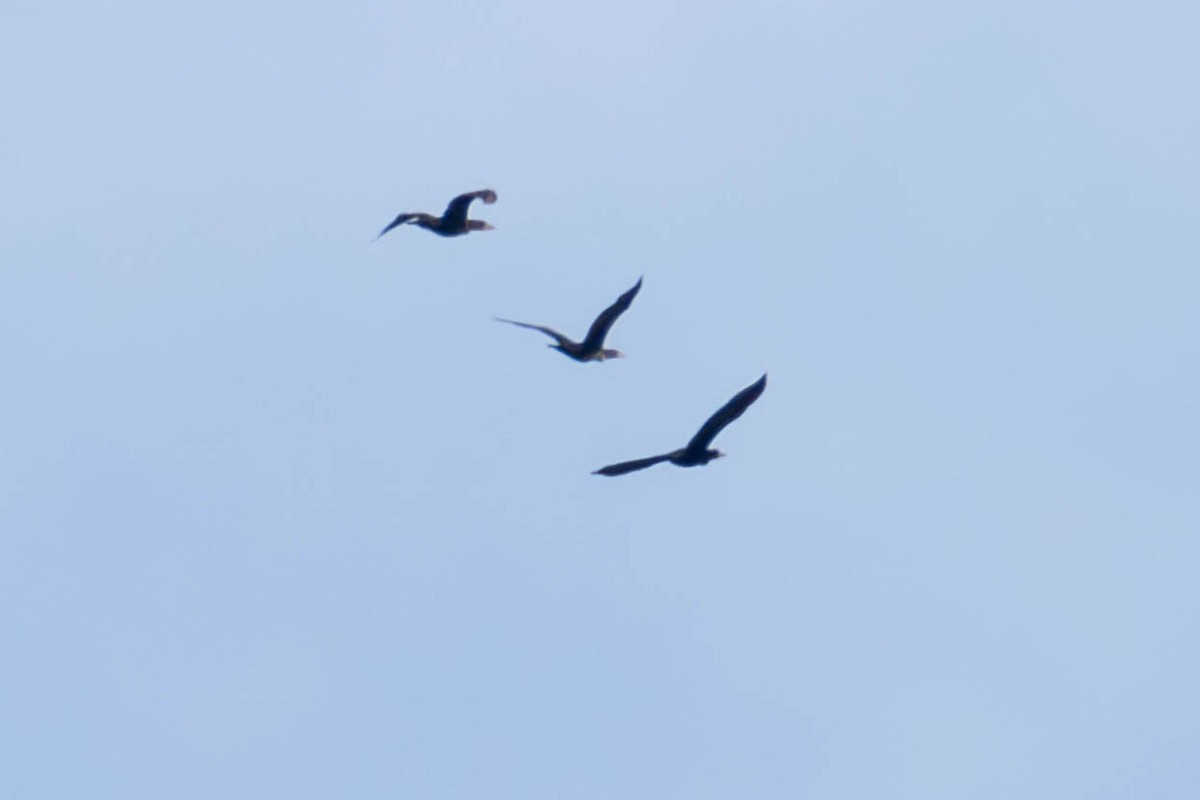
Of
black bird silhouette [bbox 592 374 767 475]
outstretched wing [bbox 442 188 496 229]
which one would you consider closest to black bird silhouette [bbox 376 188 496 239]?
outstretched wing [bbox 442 188 496 229]

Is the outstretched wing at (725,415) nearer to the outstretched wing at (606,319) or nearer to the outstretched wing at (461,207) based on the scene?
the outstretched wing at (606,319)

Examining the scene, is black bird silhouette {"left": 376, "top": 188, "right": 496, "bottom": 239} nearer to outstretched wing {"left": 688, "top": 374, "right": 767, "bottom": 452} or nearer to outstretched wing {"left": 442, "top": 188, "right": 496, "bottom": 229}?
outstretched wing {"left": 442, "top": 188, "right": 496, "bottom": 229}

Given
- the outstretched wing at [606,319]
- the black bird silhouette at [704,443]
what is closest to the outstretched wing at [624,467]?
the black bird silhouette at [704,443]

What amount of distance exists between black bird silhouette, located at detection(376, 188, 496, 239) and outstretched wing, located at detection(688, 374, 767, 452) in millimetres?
8072

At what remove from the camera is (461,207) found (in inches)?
1649

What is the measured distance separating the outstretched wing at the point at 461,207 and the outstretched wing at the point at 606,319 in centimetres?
356

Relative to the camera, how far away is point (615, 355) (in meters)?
40.8

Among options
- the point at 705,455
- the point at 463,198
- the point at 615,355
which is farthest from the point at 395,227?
the point at 705,455

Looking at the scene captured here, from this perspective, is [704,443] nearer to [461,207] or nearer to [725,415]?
[725,415]

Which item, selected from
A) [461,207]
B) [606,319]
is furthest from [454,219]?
[606,319]

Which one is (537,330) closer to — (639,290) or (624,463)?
(639,290)

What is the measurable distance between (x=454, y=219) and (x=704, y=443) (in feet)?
29.6

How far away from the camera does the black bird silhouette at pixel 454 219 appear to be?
1626 inches

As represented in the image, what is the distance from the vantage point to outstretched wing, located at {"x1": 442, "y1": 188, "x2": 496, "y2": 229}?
41219 mm
